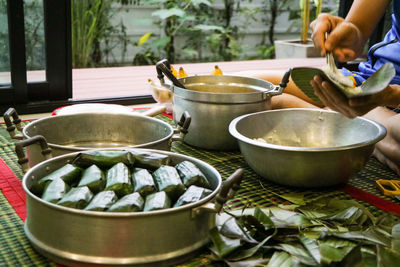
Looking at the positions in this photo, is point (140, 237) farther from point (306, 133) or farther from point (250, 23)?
point (250, 23)

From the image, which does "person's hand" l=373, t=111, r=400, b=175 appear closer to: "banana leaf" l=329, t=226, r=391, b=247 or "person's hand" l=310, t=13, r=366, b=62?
"person's hand" l=310, t=13, r=366, b=62

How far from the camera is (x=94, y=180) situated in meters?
1.09

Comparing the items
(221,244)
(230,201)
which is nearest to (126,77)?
(230,201)

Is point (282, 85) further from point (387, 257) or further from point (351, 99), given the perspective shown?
point (387, 257)

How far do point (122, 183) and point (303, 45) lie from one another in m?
4.30

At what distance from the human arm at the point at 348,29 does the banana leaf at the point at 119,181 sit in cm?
74

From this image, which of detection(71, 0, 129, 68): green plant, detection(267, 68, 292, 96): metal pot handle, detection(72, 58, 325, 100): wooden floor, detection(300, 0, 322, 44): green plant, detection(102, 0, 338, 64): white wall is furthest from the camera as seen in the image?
detection(102, 0, 338, 64): white wall

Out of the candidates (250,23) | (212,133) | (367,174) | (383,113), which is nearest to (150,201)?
(212,133)

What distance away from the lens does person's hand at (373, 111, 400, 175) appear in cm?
163

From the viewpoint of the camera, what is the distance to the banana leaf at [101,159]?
1.19 meters

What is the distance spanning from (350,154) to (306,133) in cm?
32

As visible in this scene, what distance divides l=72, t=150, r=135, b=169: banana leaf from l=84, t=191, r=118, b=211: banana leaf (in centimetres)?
17

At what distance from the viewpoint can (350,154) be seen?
1384mm

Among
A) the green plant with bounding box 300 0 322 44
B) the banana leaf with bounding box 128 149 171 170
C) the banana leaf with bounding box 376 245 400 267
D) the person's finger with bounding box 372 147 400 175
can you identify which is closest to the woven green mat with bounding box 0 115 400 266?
the person's finger with bounding box 372 147 400 175
